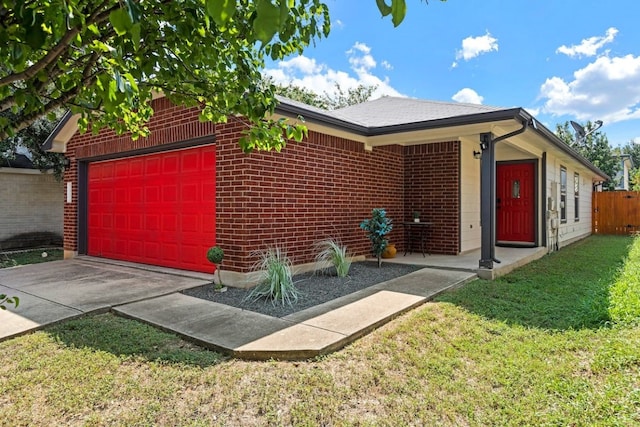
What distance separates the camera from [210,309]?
4.68 metres

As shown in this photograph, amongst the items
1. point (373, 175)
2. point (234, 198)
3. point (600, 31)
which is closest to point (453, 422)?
point (234, 198)

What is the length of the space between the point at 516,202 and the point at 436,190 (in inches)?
118

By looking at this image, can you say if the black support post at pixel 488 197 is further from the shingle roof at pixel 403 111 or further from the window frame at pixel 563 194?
the window frame at pixel 563 194

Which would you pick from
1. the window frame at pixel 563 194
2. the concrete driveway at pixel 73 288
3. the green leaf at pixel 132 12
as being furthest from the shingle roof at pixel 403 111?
the green leaf at pixel 132 12

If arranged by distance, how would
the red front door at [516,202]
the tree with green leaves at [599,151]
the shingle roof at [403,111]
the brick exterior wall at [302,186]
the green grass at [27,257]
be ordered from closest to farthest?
the brick exterior wall at [302,186] → the shingle roof at [403,111] → the green grass at [27,257] → the red front door at [516,202] → the tree with green leaves at [599,151]

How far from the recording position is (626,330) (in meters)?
3.70

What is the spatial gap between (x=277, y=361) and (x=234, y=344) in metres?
0.47

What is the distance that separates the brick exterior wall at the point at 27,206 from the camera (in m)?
11.8

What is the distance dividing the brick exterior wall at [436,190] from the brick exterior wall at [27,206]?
1126 cm

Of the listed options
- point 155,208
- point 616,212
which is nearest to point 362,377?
point 155,208

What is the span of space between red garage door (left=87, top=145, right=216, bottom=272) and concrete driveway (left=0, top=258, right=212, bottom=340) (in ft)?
1.41

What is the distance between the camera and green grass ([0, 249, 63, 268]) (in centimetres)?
924

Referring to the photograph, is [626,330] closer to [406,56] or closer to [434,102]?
[434,102]

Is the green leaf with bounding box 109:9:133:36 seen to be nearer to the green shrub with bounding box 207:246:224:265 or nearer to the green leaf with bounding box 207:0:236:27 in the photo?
the green leaf with bounding box 207:0:236:27
